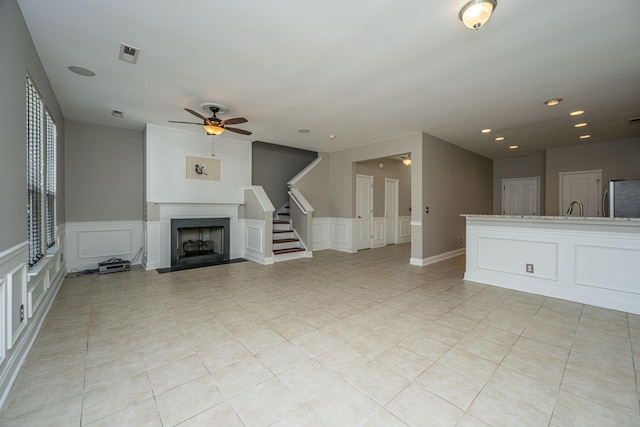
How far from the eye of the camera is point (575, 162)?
669cm

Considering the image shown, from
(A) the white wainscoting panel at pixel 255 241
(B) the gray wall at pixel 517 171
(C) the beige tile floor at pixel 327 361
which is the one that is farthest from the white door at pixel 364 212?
(B) the gray wall at pixel 517 171

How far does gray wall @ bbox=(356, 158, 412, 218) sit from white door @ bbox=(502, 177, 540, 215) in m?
2.92

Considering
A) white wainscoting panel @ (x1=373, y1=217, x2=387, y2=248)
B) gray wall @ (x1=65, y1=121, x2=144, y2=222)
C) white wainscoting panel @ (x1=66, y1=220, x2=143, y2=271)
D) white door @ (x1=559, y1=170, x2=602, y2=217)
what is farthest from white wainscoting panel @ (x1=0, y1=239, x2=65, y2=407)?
white door @ (x1=559, y1=170, x2=602, y2=217)

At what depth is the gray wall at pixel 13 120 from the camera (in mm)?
1863

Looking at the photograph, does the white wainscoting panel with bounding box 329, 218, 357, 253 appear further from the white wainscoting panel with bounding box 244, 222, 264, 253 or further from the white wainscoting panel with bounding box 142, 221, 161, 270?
the white wainscoting panel with bounding box 142, 221, 161, 270

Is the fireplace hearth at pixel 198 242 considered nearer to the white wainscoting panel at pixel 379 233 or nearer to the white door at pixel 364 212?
the white door at pixel 364 212

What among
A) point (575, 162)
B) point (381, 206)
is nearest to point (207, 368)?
point (381, 206)

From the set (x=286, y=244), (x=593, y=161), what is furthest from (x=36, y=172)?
(x=593, y=161)

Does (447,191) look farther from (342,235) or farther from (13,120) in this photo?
(13,120)

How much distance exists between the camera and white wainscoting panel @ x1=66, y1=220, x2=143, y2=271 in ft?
16.4

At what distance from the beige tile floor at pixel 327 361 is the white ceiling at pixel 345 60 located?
276cm

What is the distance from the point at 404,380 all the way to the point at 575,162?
7824 mm

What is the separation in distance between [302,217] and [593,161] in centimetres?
704

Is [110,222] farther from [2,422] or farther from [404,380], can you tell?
[404,380]
